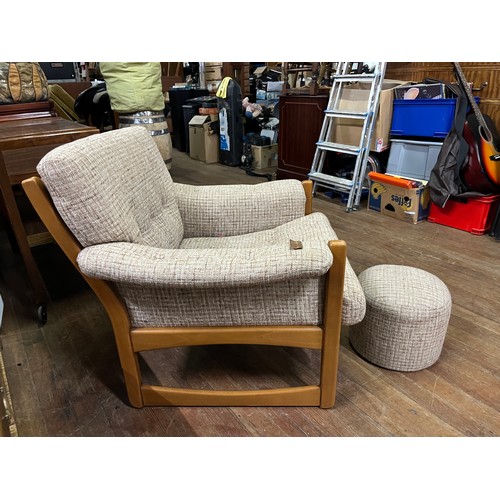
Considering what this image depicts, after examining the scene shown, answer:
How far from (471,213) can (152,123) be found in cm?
271

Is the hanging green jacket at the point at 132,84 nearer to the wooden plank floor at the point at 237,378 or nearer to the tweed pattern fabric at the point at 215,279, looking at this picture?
the wooden plank floor at the point at 237,378

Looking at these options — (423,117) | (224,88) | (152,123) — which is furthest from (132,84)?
(423,117)

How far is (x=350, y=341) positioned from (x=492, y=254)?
55.7 inches

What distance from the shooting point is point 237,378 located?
1605 millimetres

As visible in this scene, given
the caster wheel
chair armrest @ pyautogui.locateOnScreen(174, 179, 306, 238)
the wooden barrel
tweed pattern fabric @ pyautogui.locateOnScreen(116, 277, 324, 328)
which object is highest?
the wooden barrel

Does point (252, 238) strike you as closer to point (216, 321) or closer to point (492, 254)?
point (216, 321)

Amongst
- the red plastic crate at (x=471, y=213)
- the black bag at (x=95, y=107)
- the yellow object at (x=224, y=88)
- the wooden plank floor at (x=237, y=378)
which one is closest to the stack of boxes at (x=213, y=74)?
the yellow object at (x=224, y=88)

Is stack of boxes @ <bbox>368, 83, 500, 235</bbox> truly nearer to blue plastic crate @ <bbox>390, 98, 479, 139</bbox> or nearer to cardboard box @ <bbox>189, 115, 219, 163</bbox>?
blue plastic crate @ <bbox>390, 98, 479, 139</bbox>

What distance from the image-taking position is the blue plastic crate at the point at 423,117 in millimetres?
2914

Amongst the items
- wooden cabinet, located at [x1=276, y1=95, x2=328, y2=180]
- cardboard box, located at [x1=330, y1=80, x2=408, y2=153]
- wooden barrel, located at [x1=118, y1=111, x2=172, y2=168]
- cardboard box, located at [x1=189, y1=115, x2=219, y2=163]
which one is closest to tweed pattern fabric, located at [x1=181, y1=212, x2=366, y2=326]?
cardboard box, located at [x1=330, y1=80, x2=408, y2=153]

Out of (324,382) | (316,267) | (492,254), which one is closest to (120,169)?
(316,267)

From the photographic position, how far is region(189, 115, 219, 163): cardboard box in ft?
17.3

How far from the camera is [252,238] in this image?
5.69 ft

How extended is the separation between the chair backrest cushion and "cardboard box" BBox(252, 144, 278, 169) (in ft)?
10.8
